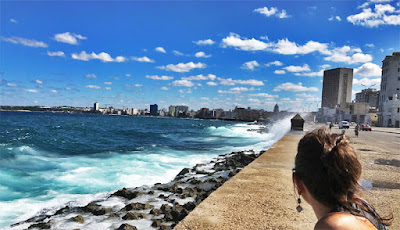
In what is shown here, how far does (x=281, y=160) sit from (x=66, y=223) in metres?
5.68

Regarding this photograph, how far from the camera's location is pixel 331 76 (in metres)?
176

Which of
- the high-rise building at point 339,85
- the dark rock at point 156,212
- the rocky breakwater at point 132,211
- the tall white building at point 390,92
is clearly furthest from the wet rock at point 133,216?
the high-rise building at point 339,85

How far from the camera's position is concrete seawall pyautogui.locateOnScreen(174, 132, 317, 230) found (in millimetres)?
3602

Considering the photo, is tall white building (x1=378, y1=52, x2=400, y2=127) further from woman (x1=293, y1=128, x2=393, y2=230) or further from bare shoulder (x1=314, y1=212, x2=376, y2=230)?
bare shoulder (x1=314, y1=212, x2=376, y2=230)

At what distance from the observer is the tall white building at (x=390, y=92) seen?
55812 millimetres

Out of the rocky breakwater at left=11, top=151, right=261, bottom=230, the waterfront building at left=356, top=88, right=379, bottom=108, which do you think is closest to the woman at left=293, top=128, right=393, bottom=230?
the rocky breakwater at left=11, top=151, right=261, bottom=230

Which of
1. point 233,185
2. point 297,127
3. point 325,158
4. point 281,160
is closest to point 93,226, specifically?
point 233,185

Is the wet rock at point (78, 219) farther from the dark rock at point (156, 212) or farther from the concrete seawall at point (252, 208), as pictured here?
the concrete seawall at point (252, 208)

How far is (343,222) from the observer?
1.07m

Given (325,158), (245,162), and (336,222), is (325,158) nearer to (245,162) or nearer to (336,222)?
(336,222)

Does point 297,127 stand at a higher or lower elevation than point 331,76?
lower

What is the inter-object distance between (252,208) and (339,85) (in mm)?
185026

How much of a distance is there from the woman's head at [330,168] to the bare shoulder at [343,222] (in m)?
0.09

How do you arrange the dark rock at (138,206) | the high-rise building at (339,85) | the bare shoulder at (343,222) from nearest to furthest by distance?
the bare shoulder at (343,222), the dark rock at (138,206), the high-rise building at (339,85)
